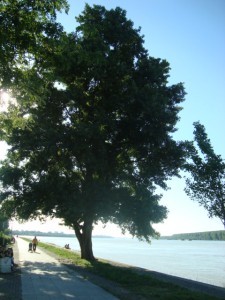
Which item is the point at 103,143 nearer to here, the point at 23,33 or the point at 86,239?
the point at 86,239

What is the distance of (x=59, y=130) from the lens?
27906mm

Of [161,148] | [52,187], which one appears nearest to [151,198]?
[161,148]

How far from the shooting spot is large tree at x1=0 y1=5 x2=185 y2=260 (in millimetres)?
27797

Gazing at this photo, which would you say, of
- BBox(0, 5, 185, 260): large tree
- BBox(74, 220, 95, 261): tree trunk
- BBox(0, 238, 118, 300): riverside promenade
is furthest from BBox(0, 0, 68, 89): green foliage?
BBox(74, 220, 95, 261): tree trunk

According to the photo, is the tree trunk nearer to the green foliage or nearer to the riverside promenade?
the riverside promenade

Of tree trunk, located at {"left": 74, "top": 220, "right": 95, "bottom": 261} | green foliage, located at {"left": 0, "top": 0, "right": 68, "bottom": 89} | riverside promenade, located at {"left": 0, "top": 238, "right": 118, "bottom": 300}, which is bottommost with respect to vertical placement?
riverside promenade, located at {"left": 0, "top": 238, "right": 118, "bottom": 300}

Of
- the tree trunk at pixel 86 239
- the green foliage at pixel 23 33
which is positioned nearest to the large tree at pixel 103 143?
the tree trunk at pixel 86 239

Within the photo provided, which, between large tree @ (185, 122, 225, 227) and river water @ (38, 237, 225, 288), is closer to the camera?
large tree @ (185, 122, 225, 227)

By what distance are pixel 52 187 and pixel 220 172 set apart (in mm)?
13495

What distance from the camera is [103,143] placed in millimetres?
28375

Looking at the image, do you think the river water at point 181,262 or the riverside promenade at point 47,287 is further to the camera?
the river water at point 181,262

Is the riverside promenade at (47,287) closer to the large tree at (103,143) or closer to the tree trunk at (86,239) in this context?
the large tree at (103,143)

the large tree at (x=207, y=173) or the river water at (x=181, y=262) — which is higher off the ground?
the large tree at (x=207, y=173)

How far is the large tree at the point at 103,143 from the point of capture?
27.8m
